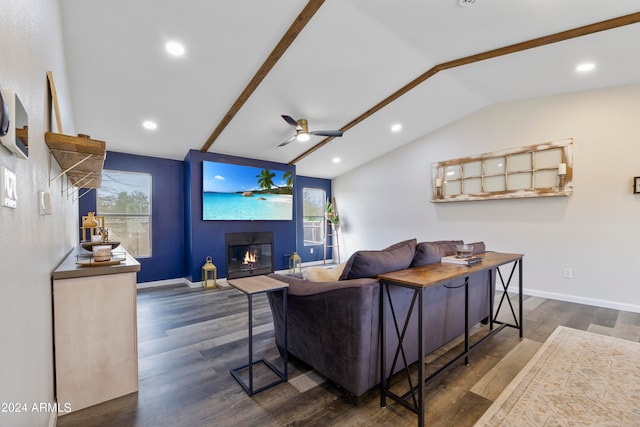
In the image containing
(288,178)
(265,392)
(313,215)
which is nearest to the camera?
(265,392)

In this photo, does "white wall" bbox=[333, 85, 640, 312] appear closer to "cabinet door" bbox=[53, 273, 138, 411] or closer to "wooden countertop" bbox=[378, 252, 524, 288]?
"wooden countertop" bbox=[378, 252, 524, 288]

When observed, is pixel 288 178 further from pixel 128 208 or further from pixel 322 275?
pixel 322 275

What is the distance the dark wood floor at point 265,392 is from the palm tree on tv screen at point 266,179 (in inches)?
118

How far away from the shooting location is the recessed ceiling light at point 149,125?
4047 millimetres

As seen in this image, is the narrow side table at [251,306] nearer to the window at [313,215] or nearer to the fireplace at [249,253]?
the fireplace at [249,253]

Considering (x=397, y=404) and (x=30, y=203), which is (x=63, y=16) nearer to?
(x=30, y=203)

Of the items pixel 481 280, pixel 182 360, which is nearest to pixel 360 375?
pixel 182 360

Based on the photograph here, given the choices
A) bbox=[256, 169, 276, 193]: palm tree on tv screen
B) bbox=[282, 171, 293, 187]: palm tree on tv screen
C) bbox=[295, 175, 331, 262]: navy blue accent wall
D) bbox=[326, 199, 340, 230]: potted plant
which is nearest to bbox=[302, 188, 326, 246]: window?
bbox=[295, 175, 331, 262]: navy blue accent wall

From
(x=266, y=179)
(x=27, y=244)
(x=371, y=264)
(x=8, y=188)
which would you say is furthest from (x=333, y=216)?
(x=8, y=188)

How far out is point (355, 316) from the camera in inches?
71.9

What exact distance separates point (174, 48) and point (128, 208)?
331cm

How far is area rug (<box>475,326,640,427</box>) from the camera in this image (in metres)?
1.81

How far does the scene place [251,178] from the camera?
229 inches

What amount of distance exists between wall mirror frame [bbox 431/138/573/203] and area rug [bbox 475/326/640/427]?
2281 mm
